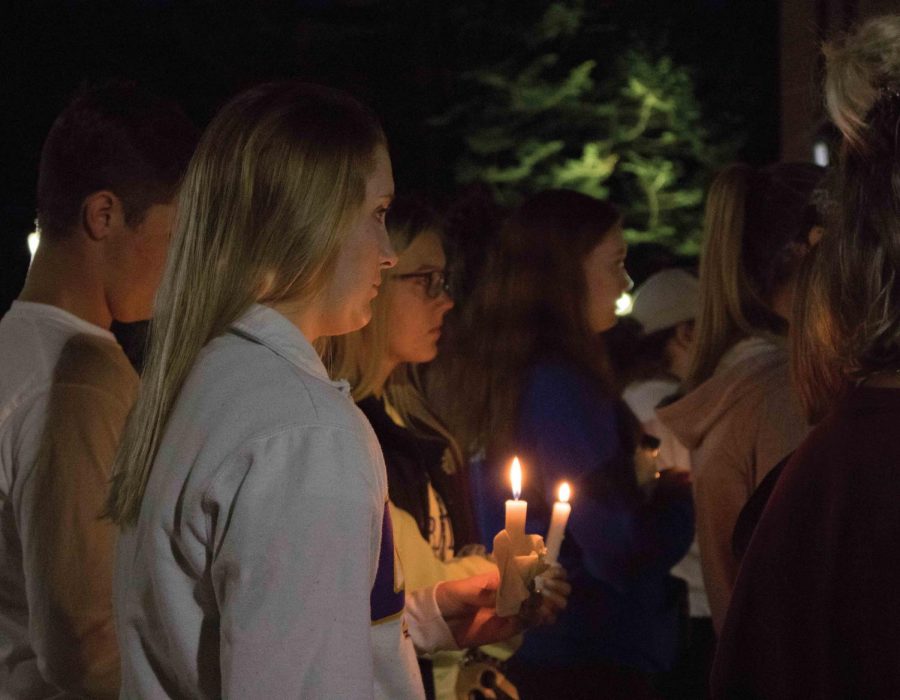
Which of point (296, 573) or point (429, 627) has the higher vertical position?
point (296, 573)

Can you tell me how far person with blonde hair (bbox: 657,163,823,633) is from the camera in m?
3.56

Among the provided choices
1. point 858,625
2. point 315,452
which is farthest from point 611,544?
point 315,452

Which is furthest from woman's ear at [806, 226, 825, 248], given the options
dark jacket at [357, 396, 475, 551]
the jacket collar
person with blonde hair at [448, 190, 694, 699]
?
the jacket collar

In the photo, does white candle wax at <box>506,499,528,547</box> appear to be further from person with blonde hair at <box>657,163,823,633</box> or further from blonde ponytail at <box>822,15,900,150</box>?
person with blonde hair at <box>657,163,823,633</box>

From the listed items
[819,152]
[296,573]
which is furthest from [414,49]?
[296,573]

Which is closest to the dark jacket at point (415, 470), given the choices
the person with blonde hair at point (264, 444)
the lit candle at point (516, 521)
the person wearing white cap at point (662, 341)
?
the lit candle at point (516, 521)

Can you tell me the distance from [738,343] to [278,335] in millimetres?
2183

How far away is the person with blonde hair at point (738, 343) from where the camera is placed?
3.56m

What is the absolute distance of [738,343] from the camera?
149 inches

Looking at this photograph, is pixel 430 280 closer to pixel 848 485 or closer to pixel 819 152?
pixel 848 485

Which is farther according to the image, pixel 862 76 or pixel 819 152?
pixel 819 152

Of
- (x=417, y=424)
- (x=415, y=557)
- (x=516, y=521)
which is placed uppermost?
(x=417, y=424)

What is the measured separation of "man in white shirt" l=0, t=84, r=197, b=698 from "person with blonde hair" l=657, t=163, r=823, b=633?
171 cm

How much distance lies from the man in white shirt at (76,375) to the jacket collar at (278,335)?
0.77 meters
